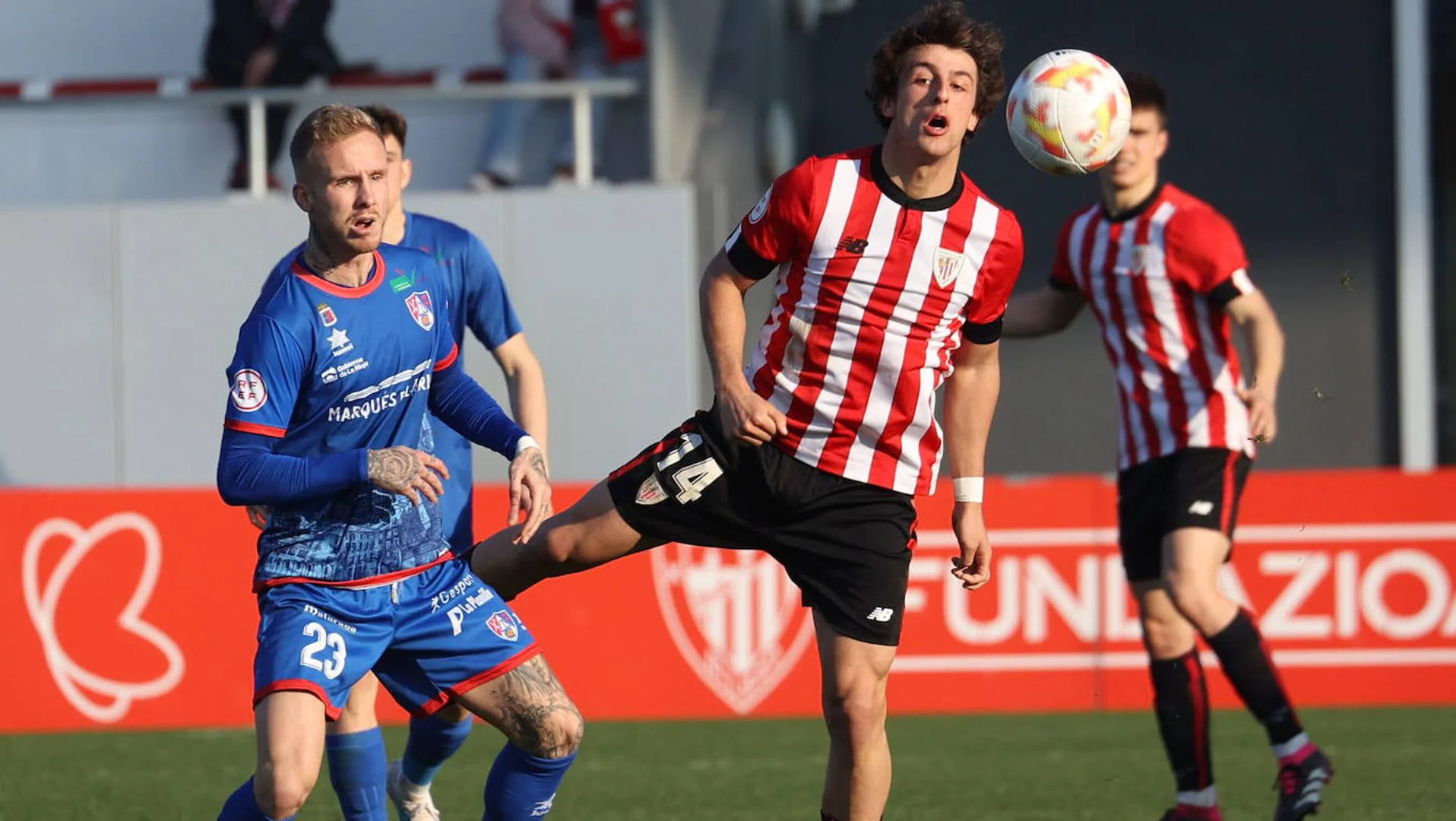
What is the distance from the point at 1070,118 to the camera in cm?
504

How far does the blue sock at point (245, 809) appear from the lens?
14.0 ft

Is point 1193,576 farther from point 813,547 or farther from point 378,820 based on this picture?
point 378,820

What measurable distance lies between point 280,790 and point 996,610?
17.6ft

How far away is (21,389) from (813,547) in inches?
343

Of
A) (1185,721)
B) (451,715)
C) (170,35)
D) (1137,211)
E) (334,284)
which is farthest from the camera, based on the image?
(170,35)

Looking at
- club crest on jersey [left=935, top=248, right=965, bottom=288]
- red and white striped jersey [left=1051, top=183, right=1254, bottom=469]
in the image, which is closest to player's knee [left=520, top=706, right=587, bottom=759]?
club crest on jersey [left=935, top=248, right=965, bottom=288]

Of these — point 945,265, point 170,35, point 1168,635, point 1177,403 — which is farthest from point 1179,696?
point 170,35

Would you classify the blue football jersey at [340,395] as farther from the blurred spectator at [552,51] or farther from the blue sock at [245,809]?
the blurred spectator at [552,51]

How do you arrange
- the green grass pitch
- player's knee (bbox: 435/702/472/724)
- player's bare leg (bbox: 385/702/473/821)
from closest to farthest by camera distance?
player's knee (bbox: 435/702/472/724)
player's bare leg (bbox: 385/702/473/821)
the green grass pitch

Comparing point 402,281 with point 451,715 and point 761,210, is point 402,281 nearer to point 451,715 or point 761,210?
point 761,210

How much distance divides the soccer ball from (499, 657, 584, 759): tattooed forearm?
1795mm

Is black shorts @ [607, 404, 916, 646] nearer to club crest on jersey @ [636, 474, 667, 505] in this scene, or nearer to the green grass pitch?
club crest on jersey @ [636, 474, 667, 505]

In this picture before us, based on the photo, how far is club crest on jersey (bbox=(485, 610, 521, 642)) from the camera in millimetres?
4539

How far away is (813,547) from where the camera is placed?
484 centimetres
